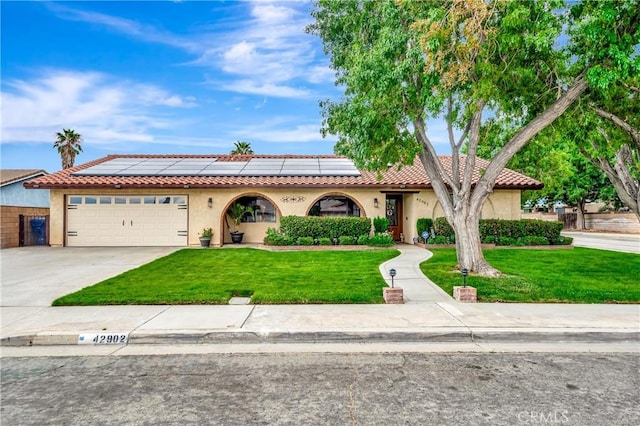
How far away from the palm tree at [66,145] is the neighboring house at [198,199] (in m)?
19.7

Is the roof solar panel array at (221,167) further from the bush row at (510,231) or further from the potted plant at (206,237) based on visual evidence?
the bush row at (510,231)

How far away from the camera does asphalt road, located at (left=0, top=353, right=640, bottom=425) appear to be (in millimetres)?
3115

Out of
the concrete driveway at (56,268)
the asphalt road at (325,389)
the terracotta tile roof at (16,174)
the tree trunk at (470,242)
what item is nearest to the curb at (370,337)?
the asphalt road at (325,389)

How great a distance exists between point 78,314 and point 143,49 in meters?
13.8

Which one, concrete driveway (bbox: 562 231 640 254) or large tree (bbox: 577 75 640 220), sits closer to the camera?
large tree (bbox: 577 75 640 220)

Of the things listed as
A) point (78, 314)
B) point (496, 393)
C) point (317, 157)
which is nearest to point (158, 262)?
point (78, 314)

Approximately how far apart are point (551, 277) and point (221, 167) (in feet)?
51.4

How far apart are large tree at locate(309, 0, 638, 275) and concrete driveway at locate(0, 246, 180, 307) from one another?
815 cm

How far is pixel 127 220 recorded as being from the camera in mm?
16781

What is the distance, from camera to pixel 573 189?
32.8 meters

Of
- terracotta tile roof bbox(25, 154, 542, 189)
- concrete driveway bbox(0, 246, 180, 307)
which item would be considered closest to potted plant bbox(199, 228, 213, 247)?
concrete driveway bbox(0, 246, 180, 307)

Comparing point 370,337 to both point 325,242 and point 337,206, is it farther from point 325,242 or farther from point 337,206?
point 337,206

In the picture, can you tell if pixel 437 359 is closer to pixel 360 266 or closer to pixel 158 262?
pixel 360 266

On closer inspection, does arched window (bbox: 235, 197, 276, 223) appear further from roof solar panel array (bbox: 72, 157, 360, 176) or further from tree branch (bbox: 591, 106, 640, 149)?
tree branch (bbox: 591, 106, 640, 149)
